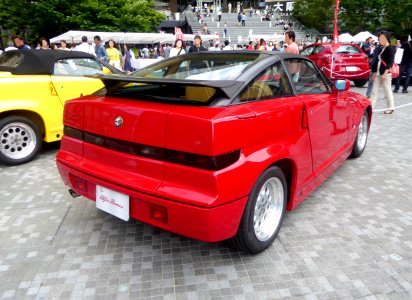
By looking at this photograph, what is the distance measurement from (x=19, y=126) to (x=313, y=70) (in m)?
3.76

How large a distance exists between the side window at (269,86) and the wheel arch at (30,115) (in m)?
3.40

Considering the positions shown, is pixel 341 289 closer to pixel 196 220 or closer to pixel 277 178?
pixel 277 178

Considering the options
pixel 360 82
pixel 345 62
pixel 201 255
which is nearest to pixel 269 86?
pixel 201 255

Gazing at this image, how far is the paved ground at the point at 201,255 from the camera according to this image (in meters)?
2.20

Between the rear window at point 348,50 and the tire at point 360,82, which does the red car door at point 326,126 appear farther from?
the tire at point 360,82

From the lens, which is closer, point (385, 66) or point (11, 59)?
point (11, 59)

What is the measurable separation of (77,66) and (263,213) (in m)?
4.06

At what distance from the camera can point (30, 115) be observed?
4.59 meters

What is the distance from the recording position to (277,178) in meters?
2.55

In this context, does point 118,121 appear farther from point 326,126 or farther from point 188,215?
point 326,126

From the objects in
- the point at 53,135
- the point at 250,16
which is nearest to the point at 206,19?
the point at 250,16

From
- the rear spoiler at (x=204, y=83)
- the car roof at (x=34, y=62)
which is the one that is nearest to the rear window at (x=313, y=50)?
the car roof at (x=34, y=62)

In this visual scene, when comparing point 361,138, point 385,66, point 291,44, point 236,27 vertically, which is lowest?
point 361,138

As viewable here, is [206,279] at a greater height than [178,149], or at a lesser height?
lesser
